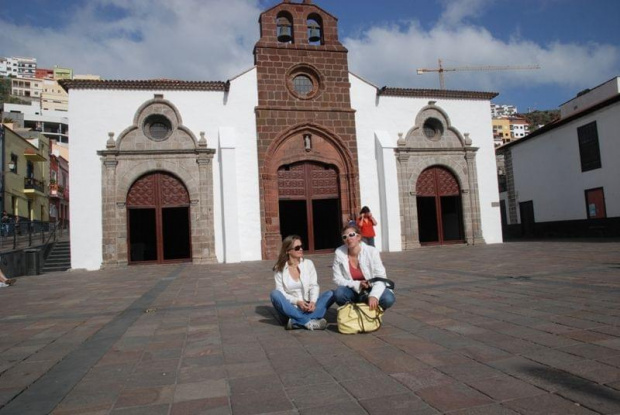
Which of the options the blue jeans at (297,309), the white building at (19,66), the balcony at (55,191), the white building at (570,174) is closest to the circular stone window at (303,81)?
the white building at (570,174)

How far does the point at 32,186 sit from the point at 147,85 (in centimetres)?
2365

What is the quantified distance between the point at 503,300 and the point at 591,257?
6.16m

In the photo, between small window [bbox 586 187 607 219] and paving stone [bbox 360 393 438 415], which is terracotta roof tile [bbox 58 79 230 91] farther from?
small window [bbox 586 187 607 219]

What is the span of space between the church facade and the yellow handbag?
1135 cm

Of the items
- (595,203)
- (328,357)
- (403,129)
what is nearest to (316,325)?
(328,357)

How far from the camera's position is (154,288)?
28.7 ft

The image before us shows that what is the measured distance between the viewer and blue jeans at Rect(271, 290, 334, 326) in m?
4.66

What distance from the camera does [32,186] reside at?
3350cm

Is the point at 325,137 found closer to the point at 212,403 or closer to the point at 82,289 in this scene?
the point at 82,289

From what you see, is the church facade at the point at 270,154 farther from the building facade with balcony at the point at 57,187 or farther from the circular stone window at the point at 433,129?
→ the building facade with balcony at the point at 57,187

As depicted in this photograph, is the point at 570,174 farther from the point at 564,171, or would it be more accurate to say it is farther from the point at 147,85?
the point at 147,85

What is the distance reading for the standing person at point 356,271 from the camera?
4.64 m

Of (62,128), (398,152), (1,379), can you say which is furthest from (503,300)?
(62,128)

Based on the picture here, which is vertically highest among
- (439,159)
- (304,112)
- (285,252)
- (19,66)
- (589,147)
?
(19,66)
